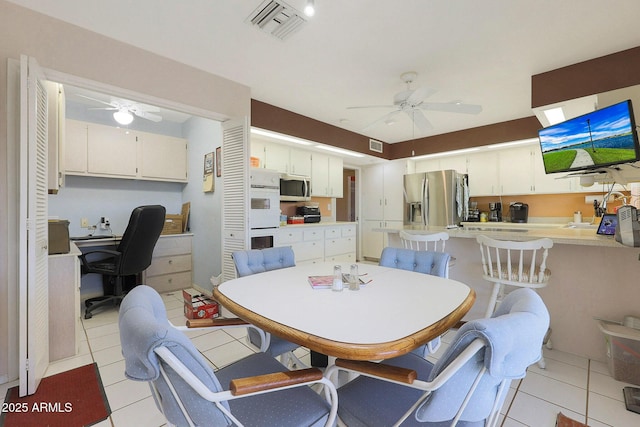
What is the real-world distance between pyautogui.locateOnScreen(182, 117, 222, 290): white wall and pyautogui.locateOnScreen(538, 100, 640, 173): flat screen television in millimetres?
3687

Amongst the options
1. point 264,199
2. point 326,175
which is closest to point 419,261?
point 264,199

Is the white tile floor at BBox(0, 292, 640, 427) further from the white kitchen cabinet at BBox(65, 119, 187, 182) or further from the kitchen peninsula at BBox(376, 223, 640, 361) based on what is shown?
the white kitchen cabinet at BBox(65, 119, 187, 182)

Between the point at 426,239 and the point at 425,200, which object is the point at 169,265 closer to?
the point at 426,239

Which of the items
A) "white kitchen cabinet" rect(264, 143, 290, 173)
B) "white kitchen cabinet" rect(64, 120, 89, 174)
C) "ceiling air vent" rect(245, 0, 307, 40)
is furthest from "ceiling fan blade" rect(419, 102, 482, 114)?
"white kitchen cabinet" rect(64, 120, 89, 174)

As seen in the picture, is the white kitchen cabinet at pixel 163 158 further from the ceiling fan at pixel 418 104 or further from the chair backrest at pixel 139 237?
the ceiling fan at pixel 418 104

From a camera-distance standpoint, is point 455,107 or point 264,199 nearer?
point 455,107

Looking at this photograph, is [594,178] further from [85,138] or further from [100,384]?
[85,138]

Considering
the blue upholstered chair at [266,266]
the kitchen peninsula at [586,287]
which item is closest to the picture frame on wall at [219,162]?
the blue upholstered chair at [266,266]

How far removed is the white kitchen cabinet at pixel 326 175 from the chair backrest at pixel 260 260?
3063mm

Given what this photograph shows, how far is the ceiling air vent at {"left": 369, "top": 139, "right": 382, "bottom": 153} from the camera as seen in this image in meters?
5.62

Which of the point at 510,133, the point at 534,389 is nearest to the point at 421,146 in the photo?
the point at 510,133

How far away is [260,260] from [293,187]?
8.90ft

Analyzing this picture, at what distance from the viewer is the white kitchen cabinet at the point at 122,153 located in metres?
3.66

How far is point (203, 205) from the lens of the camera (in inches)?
164
